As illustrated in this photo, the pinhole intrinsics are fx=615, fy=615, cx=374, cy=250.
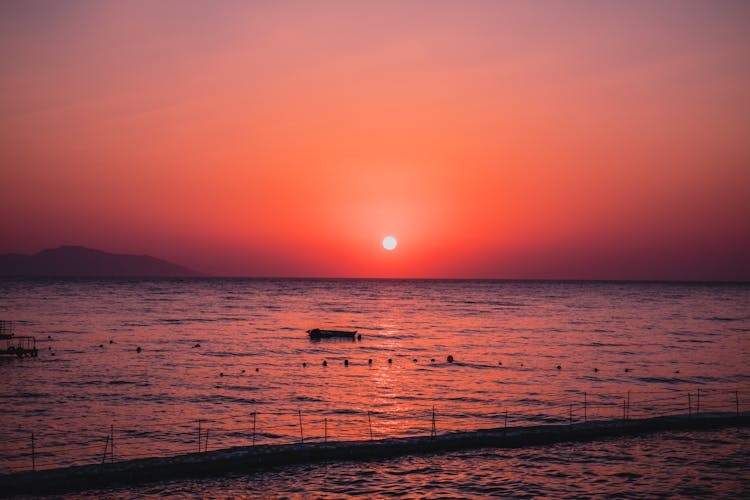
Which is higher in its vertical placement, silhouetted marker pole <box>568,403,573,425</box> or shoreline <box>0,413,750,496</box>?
shoreline <box>0,413,750,496</box>

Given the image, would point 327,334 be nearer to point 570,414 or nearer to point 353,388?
point 353,388

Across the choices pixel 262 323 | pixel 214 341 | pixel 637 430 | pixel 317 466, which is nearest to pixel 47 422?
pixel 317 466

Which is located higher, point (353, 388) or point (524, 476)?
point (524, 476)

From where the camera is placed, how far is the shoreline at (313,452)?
28.5 m

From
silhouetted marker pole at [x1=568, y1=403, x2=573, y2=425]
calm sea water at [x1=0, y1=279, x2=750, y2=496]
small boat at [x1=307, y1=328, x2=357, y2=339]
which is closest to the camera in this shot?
calm sea water at [x1=0, y1=279, x2=750, y2=496]

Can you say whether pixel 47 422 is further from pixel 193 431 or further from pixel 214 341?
pixel 214 341

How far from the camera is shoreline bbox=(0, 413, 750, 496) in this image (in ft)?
93.5

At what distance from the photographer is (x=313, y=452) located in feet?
109

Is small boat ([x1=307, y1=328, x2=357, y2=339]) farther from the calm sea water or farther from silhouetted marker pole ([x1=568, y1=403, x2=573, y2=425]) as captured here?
silhouetted marker pole ([x1=568, y1=403, x2=573, y2=425])

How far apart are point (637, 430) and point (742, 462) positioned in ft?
21.1

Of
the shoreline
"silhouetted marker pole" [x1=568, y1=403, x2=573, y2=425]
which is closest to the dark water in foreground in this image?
the shoreline

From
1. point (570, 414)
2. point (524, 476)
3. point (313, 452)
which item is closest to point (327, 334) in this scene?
point (570, 414)

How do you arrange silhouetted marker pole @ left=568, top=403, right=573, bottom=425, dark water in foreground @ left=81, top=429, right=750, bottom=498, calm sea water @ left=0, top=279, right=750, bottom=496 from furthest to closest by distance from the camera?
silhouetted marker pole @ left=568, top=403, right=573, bottom=425
calm sea water @ left=0, top=279, right=750, bottom=496
dark water in foreground @ left=81, top=429, right=750, bottom=498

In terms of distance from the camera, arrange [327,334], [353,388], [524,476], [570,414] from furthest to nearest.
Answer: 1. [327,334]
2. [353,388]
3. [570,414]
4. [524,476]
